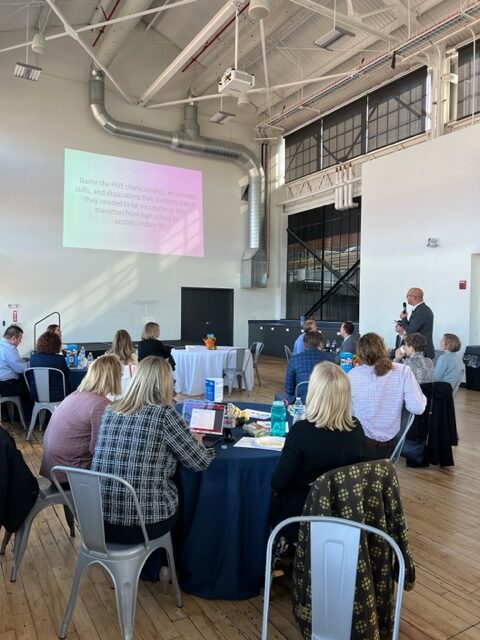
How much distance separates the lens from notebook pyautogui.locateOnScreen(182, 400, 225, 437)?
8.17 feet

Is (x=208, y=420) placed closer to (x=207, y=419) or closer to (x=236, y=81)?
(x=207, y=419)

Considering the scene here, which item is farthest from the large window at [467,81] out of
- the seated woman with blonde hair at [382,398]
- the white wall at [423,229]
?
the seated woman with blonde hair at [382,398]

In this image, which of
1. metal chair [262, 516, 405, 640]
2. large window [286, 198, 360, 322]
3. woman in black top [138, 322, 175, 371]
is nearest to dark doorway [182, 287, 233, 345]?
large window [286, 198, 360, 322]

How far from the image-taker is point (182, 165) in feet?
40.4

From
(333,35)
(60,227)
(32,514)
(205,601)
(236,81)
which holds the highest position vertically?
(333,35)

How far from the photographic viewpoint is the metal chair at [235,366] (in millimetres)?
7461

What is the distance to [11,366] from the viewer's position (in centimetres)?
500

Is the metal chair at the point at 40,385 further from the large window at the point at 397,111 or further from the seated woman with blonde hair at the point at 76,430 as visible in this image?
→ the large window at the point at 397,111

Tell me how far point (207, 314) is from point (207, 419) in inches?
416

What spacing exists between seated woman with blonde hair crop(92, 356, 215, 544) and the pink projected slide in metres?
9.43

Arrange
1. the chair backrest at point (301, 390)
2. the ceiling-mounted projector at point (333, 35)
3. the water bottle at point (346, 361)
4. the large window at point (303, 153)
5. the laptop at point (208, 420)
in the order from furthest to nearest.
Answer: the large window at point (303, 153) < the ceiling-mounted projector at point (333, 35) < the water bottle at point (346, 361) < the chair backrest at point (301, 390) < the laptop at point (208, 420)

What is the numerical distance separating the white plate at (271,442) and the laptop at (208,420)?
223 mm

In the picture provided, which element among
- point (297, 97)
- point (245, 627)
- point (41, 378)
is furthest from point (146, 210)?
point (245, 627)

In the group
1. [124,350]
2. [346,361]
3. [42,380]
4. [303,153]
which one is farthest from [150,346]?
[303,153]
